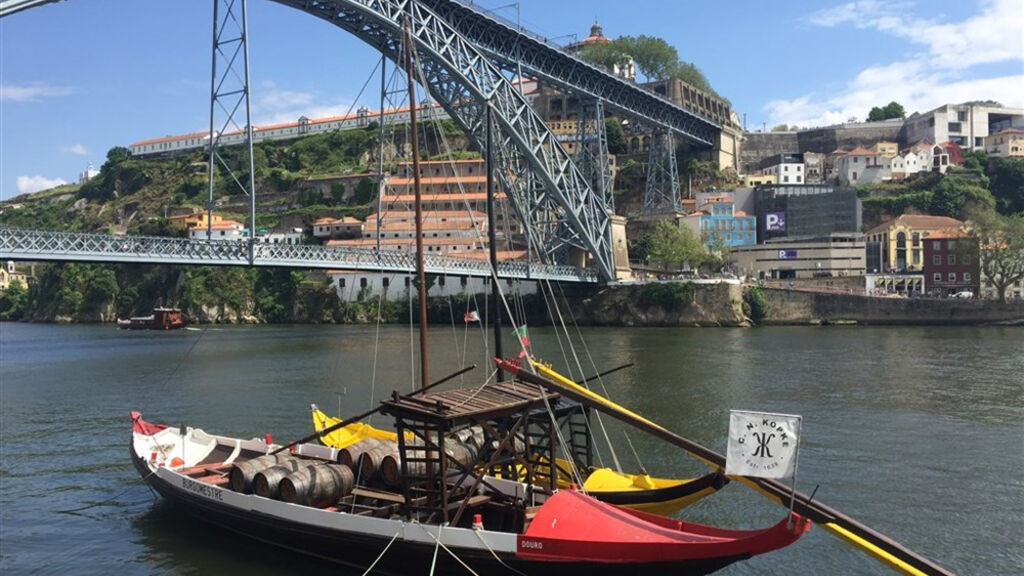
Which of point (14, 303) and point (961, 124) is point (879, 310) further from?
point (14, 303)

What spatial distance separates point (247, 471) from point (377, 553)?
9.94ft

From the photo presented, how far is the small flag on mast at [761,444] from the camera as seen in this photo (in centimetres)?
842

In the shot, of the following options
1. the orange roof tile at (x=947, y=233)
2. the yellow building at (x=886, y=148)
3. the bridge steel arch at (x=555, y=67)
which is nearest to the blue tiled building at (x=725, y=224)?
the bridge steel arch at (x=555, y=67)

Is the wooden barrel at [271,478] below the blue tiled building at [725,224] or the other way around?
below

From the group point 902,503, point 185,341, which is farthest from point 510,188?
point 902,503

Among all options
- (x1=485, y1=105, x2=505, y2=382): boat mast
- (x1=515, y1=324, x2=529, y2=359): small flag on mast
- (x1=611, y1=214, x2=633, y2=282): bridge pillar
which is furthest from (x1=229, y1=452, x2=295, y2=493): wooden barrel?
(x1=611, y1=214, x2=633, y2=282): bridge pillar

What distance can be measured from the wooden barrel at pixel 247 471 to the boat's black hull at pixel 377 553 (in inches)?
13.2

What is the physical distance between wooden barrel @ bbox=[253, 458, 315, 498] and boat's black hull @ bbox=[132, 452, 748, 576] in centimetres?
34

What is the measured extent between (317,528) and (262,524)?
124cm

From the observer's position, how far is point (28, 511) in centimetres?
1484

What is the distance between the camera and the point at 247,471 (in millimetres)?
12648

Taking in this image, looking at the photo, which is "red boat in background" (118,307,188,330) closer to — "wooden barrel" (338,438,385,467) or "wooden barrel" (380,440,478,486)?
"wooden barrel" (338,438,385,467)

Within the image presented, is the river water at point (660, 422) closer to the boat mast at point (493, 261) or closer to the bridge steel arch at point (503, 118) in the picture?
the boat mast at point (493, 261)

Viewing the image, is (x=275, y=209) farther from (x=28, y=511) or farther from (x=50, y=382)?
(x=28, y=511)
